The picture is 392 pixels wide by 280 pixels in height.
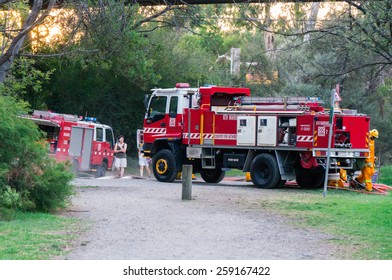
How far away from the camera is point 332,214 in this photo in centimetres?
1705

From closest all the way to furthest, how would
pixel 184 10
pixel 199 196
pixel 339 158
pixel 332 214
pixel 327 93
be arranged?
pixel 332 214 < pixel 199 196 < pixel 339 158 < pixel 184 10 < pixel 327 93

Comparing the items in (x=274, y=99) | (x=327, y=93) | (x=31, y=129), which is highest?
(x=327, y=93)

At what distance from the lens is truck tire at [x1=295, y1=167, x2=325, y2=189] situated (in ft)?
87.0

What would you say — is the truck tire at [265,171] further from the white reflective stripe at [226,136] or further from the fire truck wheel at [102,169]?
the fire truck wheel at [102,169]

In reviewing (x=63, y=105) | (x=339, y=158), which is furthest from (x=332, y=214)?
(x=63, y=105)

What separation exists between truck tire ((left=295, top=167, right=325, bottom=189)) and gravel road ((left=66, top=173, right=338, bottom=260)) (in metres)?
5.68

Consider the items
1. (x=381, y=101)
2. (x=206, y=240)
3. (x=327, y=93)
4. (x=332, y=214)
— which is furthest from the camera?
(x=381, y=101)

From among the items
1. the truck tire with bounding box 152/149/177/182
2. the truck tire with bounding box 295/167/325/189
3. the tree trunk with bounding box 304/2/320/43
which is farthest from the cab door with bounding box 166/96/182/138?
the tree trunk with bounding box 304/2/320/43

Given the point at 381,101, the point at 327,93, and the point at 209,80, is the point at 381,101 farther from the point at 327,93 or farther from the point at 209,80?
the point at 209,80

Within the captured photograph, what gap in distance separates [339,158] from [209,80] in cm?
2090

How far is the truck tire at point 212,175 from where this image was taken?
29.6m

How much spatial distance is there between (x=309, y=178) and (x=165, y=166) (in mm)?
Answer: 5193

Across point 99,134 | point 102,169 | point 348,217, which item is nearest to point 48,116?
point 99,134

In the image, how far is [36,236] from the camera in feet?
40.0
